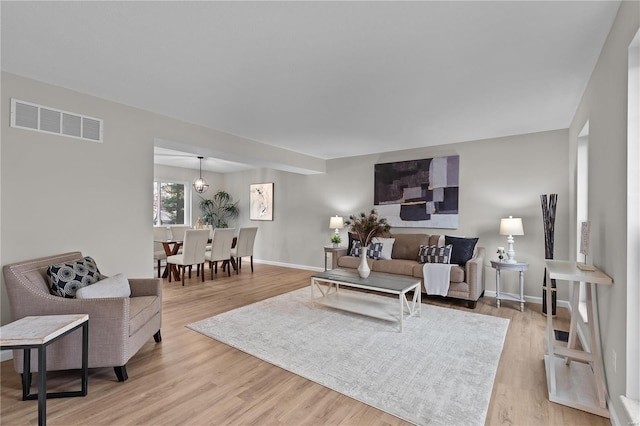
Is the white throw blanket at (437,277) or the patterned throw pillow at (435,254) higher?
the patterned throw pillow at (435,254)

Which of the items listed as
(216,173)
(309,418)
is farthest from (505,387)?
(216,173)

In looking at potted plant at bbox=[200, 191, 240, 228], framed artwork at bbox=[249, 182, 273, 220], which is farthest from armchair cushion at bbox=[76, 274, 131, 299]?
potted plant at bbox=[200, 191, 240, 228]

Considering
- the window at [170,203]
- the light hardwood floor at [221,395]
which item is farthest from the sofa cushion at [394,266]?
the window at [170,203]

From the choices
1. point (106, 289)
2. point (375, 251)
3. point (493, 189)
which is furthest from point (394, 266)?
point (106, 289)

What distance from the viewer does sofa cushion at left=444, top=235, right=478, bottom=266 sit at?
459 cm

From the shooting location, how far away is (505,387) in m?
2.30

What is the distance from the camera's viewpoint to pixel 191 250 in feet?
18.5

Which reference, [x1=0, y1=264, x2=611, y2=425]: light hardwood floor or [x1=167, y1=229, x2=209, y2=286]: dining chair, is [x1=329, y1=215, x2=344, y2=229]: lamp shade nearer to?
[x1=167, y1=229, x2=209, y2=286]: dining chair

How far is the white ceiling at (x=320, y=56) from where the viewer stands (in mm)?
1922

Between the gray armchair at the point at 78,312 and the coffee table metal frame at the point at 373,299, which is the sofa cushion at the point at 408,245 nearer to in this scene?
the coffee table metal frame at the point at 373,299

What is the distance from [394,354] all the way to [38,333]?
8.46ft

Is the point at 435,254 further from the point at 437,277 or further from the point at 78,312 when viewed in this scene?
the point at 78,312

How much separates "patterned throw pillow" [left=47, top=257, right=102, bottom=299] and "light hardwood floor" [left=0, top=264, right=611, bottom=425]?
0.66 m

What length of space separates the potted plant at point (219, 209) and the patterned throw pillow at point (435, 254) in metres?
5.43
